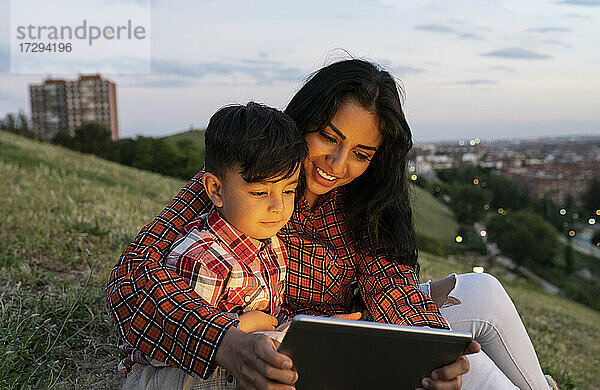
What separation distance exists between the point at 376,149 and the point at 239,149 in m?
0.67

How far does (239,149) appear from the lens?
2000mm

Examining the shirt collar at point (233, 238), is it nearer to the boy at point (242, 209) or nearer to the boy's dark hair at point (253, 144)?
the boy at point (242, 209)

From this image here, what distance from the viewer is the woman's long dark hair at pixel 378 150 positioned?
237 centimetres

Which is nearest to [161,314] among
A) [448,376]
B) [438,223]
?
[448,376]

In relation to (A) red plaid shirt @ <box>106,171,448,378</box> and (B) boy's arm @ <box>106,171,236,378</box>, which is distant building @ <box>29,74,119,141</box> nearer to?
(A) red plaid shirt @ <box>106,171,448,378</box>

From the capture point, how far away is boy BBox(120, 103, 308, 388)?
6.47 ft

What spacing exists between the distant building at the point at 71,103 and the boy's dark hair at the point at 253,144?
40.3 metres

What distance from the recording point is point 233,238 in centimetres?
208

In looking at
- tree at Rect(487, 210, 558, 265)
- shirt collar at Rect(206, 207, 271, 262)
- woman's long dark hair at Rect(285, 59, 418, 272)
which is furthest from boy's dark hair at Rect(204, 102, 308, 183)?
tree at Rect(487, 210, 558, 265)

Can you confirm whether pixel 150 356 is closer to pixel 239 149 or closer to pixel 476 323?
pixel 239 149

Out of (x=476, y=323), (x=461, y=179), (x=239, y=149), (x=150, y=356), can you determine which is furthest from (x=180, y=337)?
(x=461, y=179)

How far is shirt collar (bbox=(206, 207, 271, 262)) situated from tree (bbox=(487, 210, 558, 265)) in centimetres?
4105

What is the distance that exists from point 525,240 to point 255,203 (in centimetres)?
4157

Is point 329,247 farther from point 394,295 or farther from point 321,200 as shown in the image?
point 394,295
